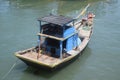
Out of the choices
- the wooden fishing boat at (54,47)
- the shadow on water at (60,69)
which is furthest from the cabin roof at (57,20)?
the shadow on water at (60,69)

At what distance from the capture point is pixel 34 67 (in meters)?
15.2

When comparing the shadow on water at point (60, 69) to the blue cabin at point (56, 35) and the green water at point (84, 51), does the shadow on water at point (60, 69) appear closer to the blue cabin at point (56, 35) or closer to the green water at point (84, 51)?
the green water at point (84, 51)

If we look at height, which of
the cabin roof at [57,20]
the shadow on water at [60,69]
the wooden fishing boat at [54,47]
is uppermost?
the cabin roof at [57,20]

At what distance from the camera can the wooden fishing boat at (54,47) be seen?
14766 millimetres

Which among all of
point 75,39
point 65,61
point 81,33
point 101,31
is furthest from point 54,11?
point 65,61

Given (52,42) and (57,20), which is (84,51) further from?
(57,20)

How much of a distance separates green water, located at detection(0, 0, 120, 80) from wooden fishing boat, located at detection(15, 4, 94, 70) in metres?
0.71

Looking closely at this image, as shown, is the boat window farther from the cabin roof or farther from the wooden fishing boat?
the cabin roof

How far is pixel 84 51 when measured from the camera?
59.8 feet

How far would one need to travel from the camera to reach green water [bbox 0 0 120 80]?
15.3 meters

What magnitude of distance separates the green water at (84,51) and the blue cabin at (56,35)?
1.09 metres

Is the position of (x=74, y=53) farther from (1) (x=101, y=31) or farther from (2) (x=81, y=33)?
(1) (x=101, y=31)

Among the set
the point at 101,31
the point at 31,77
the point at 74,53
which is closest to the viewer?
the point at 31,77

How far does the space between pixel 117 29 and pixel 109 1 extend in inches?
444
